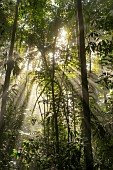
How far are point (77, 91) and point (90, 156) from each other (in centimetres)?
330

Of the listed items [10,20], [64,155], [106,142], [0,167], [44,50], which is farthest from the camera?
[10,20]

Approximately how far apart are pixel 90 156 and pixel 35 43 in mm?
3992

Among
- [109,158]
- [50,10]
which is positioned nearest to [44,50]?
[50,10]

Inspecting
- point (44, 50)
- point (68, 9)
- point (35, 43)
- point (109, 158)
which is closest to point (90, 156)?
point (109, 158)

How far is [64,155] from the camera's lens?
5039 millimetres

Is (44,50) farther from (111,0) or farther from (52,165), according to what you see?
(52,165)

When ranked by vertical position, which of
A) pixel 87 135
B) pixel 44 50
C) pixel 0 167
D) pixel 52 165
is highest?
pixel 44 50

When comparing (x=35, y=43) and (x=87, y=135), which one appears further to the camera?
(x=35, y=43)

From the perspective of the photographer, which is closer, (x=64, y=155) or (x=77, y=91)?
(x=64, y=155)

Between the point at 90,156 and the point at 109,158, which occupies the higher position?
the point at 90,156

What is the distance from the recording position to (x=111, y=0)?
6965 millimetres

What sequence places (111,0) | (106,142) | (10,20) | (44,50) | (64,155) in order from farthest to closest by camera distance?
(10,20) → (106,142) → (44,50) → (111,0) → (64,155)

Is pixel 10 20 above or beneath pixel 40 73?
above

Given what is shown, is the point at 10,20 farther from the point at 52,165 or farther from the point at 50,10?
the point at 52,165
